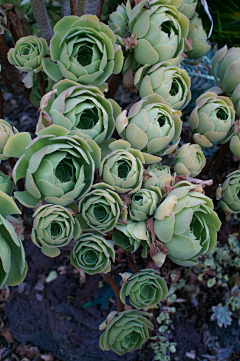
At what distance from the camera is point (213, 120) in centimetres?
84

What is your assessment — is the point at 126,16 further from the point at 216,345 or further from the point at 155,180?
the point at 216,345

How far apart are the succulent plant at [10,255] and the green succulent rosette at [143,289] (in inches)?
10.6

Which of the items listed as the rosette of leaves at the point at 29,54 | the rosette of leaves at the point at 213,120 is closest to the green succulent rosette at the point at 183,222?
the rosette of leaves at the point at 213,120

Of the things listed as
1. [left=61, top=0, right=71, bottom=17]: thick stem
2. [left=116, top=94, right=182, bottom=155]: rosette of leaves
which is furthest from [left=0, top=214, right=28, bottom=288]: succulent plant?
[left=61, top=0, right=71, bottom=17]: thick stem

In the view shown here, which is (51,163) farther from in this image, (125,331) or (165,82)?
(125,331)

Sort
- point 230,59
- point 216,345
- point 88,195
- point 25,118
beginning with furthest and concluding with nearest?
point 25,118 < point 216,345 < point 230,59 < point 88,195

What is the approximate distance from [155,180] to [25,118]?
4.16ft

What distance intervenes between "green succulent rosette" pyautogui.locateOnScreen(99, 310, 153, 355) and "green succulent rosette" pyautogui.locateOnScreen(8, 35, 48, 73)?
0.70 meters

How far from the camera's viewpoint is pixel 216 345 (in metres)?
1.17

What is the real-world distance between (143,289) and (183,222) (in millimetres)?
248

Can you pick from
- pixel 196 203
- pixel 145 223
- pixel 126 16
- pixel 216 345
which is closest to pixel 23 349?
pixel 216 345

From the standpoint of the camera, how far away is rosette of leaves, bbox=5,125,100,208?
0.64 metres

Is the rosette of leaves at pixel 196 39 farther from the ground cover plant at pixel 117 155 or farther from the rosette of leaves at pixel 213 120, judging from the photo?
the rosette of leaves at pixel 213 120

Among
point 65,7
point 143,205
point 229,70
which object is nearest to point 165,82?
point 229,70
